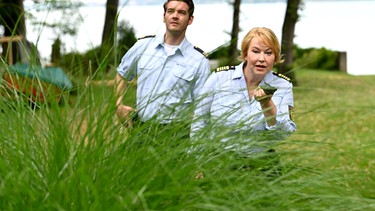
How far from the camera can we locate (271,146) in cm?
357

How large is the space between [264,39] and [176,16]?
0.59m

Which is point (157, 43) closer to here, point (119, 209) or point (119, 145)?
point (119, 145)

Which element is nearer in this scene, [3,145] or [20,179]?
[20,179]

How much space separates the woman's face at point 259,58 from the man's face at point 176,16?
20.3 inches

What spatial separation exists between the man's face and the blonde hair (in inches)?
16.9

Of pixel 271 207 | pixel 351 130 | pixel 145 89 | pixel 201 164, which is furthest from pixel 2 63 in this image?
pixel 351 130

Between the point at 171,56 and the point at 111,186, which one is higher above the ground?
the point at 171,56

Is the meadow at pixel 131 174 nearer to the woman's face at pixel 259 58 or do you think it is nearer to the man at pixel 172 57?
the woman's face at pixel 259 58

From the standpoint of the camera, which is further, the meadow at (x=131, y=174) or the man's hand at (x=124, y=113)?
the man's hand at (x=124, y=113)

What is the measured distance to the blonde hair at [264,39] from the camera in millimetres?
4242

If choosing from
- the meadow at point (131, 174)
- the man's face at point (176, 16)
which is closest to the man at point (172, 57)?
the man's face at point (176, 16)

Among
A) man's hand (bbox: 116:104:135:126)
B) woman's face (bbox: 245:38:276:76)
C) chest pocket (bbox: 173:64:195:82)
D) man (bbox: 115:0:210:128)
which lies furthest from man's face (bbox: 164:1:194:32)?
man's hand (bbox: 116:104:135:126)

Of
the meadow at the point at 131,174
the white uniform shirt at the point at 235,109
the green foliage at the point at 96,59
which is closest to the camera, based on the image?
the meadow at the point at 131,174

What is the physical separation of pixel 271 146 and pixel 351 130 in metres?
9.34
